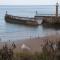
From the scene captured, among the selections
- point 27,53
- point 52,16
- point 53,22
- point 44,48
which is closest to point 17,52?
point 27,53

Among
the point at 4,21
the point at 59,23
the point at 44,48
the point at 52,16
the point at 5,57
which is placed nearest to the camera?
the point at 5,57

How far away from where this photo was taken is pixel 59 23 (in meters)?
6.14

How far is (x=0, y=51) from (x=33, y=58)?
37 centimetres

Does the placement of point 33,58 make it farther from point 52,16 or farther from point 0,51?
point 52,16

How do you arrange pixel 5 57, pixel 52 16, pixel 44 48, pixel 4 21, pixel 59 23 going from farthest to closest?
1. pixel 4 21
2. pixel 52 16
3. pixel 59 23
4. pixel 44 48
5. pixel 5 57

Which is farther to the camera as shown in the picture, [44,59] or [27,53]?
[27,53]

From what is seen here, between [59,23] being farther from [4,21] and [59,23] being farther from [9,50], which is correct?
[9,50]

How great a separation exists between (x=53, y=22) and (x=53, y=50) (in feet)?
12.9

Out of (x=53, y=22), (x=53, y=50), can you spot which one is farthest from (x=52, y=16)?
(x=53, y=50)

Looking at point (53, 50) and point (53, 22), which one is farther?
point (53, 22)

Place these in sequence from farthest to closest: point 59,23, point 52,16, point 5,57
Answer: point 52,16, point 59,23, point 5,57

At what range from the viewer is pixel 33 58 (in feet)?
7.17

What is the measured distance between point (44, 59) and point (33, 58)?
0.13 metres

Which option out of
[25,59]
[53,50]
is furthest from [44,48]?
[25,59]
